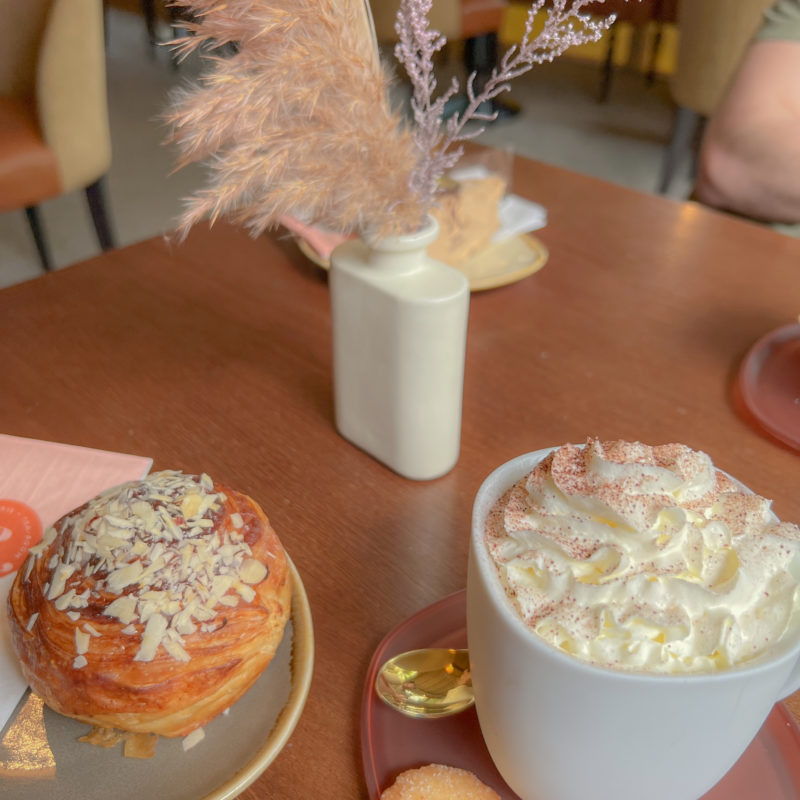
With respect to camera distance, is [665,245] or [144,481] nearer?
[144,481]

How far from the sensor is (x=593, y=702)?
1.07ft

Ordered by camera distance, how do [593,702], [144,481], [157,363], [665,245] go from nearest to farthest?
[593,702], [144,481], [157,363], [665,245]

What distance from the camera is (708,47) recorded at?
86.2 inches

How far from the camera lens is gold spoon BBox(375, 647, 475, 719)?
44 cm

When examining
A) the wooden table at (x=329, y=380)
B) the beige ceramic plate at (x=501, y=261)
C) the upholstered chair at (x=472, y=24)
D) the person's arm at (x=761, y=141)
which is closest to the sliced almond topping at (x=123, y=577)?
the wooden table at (x=329, y=380)

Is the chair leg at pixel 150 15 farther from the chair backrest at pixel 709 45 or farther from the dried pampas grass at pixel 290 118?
the dried pampas grass at pixel 290 118

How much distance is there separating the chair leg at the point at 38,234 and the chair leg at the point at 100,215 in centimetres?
14

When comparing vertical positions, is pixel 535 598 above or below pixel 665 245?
above

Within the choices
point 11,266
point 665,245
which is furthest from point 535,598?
point 11,266

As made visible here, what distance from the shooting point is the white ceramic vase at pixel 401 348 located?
0.55 metres

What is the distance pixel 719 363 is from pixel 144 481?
1.81 ft

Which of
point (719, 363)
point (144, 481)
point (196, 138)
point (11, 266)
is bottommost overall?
point (11, 266)

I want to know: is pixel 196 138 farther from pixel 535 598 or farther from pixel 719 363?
pixel 719 363

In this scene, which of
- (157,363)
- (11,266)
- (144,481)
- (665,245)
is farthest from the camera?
(11,266)
